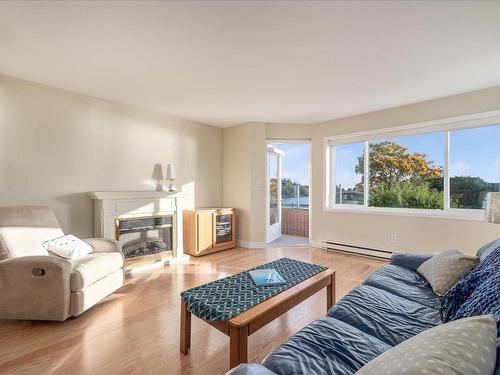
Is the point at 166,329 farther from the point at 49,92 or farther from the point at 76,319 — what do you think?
the point at 49,92

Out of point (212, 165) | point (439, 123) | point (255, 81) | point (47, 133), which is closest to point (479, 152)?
point (439, 123)

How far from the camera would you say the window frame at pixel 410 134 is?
324cm

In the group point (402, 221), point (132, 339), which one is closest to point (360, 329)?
point (132, 339)

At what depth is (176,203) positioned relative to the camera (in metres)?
3.90

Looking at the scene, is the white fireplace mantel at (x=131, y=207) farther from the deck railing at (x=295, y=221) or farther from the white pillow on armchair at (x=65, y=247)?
the deck railing at (x=295, y=221)

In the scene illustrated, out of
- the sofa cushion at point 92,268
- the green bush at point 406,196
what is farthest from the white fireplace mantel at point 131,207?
the green bush at point 406,196

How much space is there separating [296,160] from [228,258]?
297 cm

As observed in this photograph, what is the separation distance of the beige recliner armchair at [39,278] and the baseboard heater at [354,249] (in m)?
3.40

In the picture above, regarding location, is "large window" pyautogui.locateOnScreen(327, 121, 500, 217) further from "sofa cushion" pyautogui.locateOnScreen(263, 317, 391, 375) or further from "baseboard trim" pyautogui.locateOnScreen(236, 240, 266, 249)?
"sofa cushion" pyautogui.locateOnScreen(263, 317, 391, 375)

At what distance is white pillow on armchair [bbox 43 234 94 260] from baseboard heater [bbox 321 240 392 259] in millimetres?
3596

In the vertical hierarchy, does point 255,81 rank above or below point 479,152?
above

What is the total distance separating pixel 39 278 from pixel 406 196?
4.47m

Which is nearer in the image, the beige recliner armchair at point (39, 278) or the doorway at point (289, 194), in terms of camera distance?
the beige recliner armchair at point (39, 278)

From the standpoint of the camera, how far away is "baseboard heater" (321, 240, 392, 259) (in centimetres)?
393
